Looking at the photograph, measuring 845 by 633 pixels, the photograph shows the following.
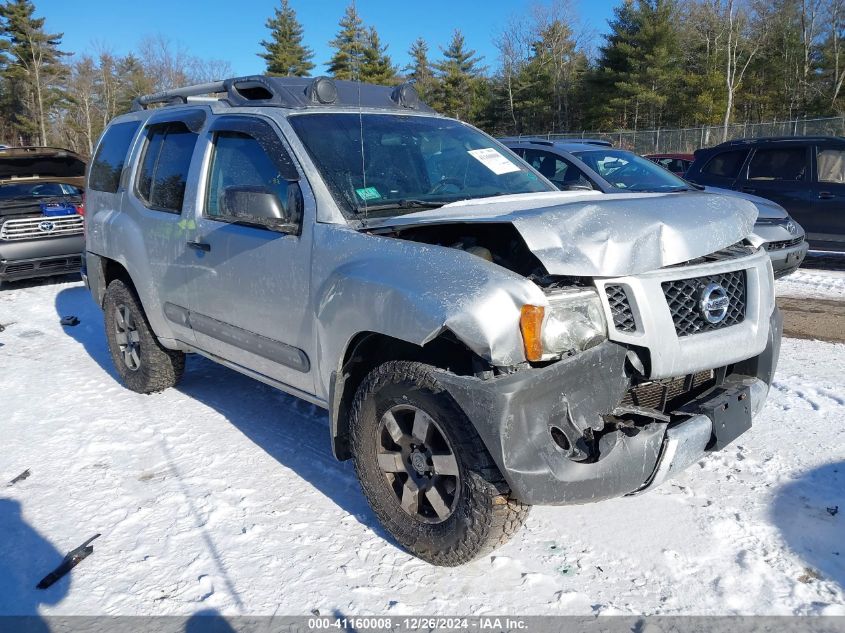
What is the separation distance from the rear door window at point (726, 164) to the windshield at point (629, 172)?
2.31 meters

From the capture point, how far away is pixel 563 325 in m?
2.55

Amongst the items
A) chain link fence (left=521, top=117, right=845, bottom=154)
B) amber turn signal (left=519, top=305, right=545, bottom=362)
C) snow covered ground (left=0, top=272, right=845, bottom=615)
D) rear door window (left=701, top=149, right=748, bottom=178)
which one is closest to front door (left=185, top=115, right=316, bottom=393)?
snow covered ground (left=0, top=272, right=845, bottom=615)

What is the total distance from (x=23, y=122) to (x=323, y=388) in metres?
56.5

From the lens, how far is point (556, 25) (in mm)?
50188

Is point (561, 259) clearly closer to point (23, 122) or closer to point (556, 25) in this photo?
point (556, 25)

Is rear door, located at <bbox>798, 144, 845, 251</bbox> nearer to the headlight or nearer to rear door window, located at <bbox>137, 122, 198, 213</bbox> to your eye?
the headlight

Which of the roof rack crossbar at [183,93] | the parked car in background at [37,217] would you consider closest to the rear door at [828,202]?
the roof rack crossbar at [183,93]

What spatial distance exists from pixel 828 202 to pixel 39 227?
36.6 ft

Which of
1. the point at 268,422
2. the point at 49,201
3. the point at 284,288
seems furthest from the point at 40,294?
the point at 284,288

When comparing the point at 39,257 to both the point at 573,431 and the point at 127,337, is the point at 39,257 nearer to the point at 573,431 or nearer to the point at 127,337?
the point at 127,337

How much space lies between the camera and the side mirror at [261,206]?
324cm

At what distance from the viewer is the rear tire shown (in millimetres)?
4941

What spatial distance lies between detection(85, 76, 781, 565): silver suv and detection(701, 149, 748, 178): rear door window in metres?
7.61

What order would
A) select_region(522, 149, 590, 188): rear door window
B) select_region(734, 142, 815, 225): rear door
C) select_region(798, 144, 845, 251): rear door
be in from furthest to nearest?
1. select_region(734, 142, 815, 225): rear door
2. select_region(798, 144, 845, 251): rear door
3. select_region(522, 149, 590, 188): rear door window
